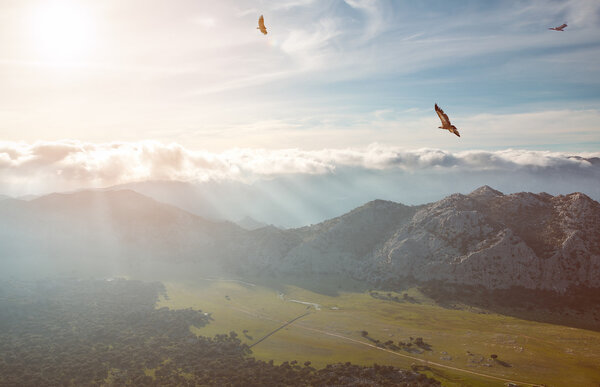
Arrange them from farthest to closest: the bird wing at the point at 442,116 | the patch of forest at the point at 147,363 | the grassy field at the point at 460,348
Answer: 1. the patch of forest at the point at 147,363
2. the grassy field at the point at 460,348
3. the bird wing at the point at 442,116

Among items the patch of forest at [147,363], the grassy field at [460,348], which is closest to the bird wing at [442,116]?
the patch of forest at [147,363]

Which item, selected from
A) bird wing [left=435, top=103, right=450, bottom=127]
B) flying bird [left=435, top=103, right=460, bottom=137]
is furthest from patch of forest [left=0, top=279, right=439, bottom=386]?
bird wing [left=435, top=103, right=450, bottom=127]

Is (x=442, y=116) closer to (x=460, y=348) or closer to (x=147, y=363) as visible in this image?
(x=460, y=348)

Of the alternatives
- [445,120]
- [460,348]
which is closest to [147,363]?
[460,348]

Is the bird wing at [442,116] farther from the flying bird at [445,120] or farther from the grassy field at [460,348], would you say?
the grassy field at [460,348]

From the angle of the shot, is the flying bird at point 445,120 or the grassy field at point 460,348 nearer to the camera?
the flying bird at point 445,120

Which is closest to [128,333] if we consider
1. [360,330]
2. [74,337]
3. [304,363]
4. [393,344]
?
[74,337]

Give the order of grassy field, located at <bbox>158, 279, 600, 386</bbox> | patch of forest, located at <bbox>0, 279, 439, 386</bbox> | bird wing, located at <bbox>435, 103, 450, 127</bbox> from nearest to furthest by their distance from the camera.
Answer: bird wing, located at <bbox>435, 103, 450, 127</bbox> → grassy field, located at <bbox>158, 279, 600, 386</bbox> → patch of forest, located at <bbox>0, 279, 439, 386</bbox>

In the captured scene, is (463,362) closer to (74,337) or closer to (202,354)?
(202,354)

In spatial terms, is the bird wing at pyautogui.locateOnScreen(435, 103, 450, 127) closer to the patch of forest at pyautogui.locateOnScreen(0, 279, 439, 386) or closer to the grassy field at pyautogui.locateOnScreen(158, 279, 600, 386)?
the patch of forest at pyautogui.locateOnScreen(0, 279, 439, 386)

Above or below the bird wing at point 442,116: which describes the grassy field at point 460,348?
below

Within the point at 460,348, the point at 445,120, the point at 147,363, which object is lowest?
the point at 147,363
